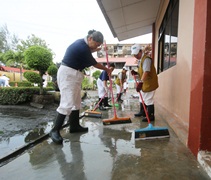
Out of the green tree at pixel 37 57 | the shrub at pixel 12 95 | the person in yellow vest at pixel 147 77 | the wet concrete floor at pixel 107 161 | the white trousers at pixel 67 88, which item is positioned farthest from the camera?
the shrub at pixel 12 95

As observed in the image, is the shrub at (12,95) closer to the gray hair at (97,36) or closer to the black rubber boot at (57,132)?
the black rubber boot at (57,132)

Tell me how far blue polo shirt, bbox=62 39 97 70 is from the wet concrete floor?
1.18 meters

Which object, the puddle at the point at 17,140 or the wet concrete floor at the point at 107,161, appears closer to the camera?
the wet concrete floor at the point at 107,161

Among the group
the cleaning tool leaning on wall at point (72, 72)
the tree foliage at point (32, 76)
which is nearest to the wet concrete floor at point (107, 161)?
the cleaning tool leaning on wall at point (72, 72)

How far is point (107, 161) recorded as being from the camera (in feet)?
6.50

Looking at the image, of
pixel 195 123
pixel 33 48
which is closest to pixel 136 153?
pixel 195 123

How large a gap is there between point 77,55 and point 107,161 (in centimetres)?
157

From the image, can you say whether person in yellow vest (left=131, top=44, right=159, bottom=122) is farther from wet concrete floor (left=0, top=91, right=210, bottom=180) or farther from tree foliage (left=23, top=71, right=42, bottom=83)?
tree foliage (left=23, top=71, right=42, bottom=83)

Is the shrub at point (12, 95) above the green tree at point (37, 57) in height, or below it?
below

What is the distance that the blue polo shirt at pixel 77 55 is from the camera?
8.84 ft

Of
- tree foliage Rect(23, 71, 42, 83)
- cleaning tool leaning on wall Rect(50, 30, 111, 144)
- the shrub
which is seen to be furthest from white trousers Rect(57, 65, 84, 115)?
tree foliage Rect(23, 71, 42, 83)

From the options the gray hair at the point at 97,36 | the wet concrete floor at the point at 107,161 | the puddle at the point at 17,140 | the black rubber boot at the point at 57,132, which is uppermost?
the gray hair at the point at 97,36

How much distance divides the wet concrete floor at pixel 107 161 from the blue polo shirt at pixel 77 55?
118 centimetres

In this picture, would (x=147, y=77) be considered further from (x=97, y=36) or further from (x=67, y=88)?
(x=67, y=88)
